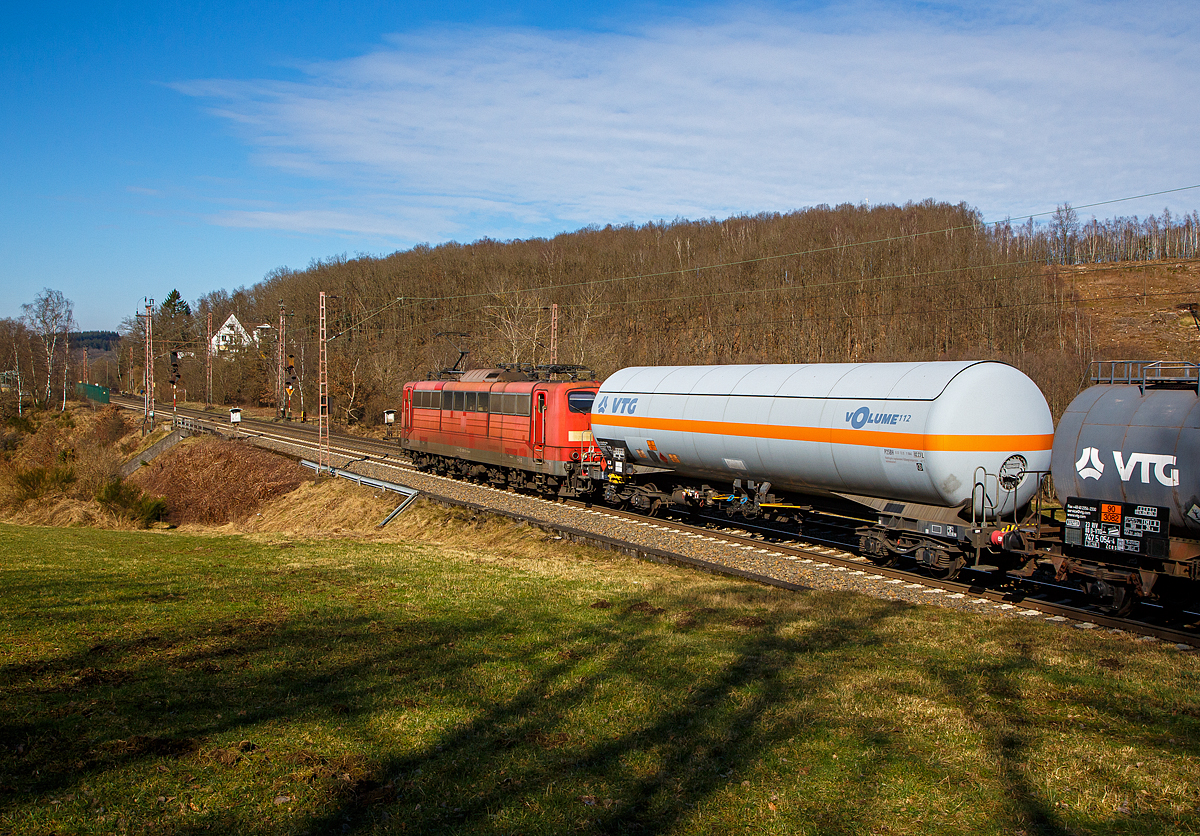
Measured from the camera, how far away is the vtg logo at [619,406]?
2014 cm

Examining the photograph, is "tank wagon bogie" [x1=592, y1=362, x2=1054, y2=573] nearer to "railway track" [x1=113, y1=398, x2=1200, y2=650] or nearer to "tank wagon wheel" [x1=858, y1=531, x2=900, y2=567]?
"tank wagon wheel" [x1=858, y1=531, x2=900, y2=567]

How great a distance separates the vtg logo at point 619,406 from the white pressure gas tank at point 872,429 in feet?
4.79

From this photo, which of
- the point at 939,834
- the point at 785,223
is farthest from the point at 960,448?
the point at 785,223

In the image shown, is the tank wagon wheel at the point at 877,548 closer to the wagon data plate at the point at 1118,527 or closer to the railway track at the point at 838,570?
the railway track at the point at 838,570

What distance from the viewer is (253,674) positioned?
308 inches

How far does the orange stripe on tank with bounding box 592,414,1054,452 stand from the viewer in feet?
41.9

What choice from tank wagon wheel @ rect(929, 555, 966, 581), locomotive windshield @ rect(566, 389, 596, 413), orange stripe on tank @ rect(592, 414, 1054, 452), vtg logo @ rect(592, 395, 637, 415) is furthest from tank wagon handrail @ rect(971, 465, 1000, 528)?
locomotive windshield @ rect(566, 389, 596, 413)

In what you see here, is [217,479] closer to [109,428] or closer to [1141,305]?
[109,428]

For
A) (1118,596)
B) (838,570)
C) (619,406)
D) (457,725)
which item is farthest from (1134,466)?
(619,406)

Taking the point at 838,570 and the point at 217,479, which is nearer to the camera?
the point at 838,570

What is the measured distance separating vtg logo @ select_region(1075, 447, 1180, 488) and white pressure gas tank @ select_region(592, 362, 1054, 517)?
1.55m

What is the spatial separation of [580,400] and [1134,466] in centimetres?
1522

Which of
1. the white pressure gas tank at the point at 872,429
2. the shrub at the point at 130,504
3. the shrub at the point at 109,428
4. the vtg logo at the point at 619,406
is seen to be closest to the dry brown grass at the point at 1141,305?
the vtg logo at the point at 619,406

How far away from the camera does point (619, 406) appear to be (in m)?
20.6
